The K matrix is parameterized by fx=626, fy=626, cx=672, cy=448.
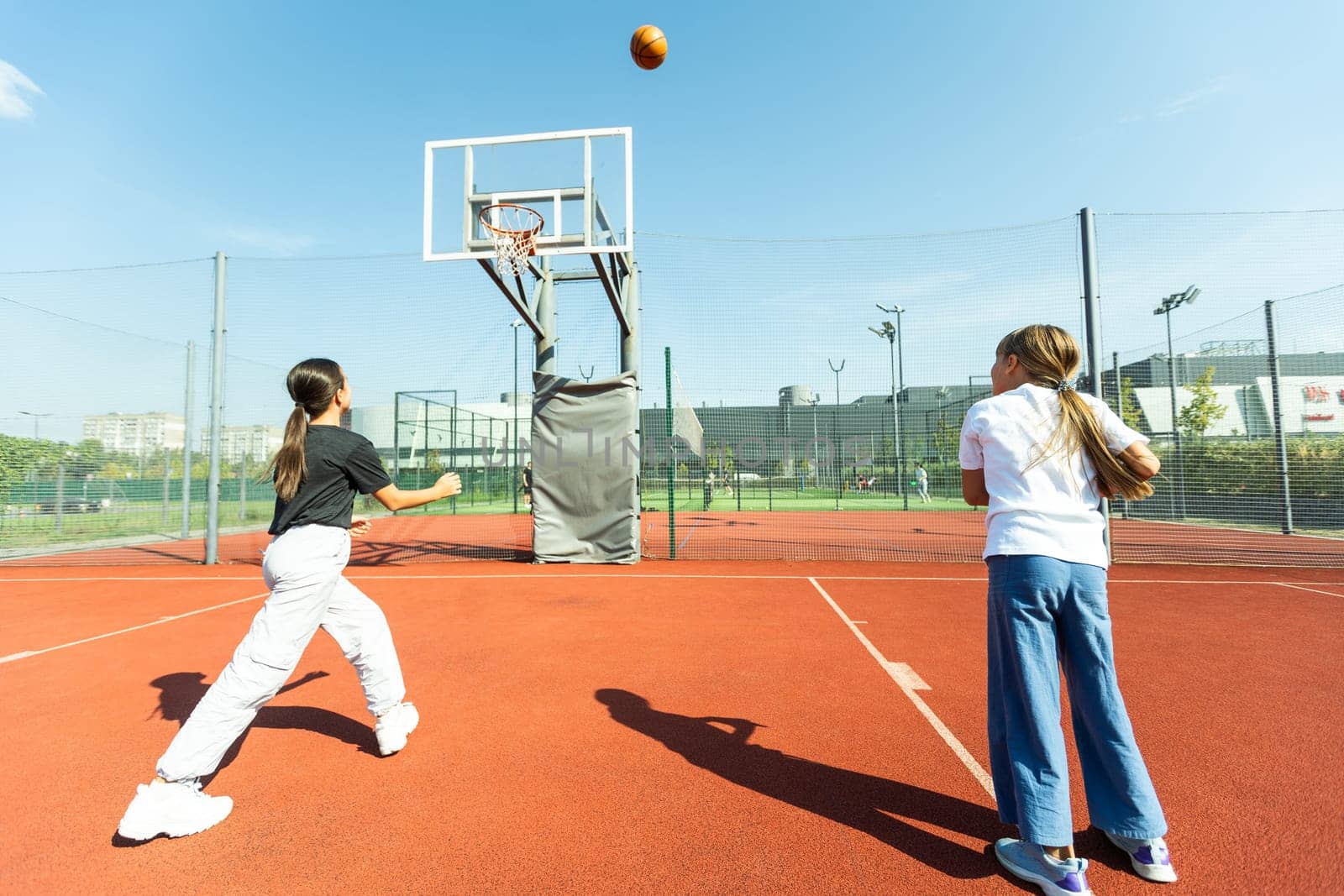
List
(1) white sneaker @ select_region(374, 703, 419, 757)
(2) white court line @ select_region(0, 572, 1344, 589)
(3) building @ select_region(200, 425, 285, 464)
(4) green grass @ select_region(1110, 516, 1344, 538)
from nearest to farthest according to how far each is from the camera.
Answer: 1. (1) white sneaker @ select_region(374, 703, 419, 757)
2. (2) white court line @ select_region(0, 572, 1344, 589)
3. (4) green grass @ select_region(1110, 516, 1344, 538)
4. (3) building @ select_region(200, 425, 285, 464)

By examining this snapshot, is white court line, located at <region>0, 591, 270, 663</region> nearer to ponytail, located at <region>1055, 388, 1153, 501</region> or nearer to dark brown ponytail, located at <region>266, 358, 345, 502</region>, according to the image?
dark brown ponytail, located at <region>266, 358, 345, 502</region>

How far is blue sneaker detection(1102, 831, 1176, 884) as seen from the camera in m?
1.91

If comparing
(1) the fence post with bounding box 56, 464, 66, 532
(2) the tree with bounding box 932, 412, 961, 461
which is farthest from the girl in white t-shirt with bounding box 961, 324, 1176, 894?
(1) the fence post with bounding box 56, 464, 66, 532

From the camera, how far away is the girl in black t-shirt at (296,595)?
87.9 inches

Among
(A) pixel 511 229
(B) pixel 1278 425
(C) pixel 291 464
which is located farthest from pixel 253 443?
(B) pixel 1278 425

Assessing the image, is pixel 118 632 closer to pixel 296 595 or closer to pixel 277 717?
pixel 277 717

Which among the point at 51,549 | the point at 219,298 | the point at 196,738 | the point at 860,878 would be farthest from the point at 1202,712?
the point at 51,549

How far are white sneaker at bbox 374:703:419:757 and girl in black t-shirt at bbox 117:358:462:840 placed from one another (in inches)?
8.9

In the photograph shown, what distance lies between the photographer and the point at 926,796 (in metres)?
2.47

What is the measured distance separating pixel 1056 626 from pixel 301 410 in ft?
9.48

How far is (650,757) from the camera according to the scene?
286 cm

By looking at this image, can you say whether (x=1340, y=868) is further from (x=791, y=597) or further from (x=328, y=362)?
(x=791, y=597)

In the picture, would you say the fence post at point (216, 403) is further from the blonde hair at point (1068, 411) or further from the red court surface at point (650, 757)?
the blonde hair at point (1068, 411)

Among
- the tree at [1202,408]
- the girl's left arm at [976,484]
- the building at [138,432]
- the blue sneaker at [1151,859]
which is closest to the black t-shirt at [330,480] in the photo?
the girl's left arm at [976,484]
